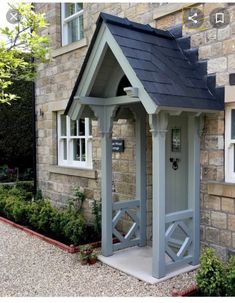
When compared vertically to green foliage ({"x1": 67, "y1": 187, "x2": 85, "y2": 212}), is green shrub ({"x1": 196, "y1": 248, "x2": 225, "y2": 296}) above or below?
below

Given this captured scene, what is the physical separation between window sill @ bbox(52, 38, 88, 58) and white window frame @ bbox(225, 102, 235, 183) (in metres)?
3.76

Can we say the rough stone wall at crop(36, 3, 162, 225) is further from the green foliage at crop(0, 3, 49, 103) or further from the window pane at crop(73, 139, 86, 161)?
the green foliage at crop(0, 3, 49, 103)

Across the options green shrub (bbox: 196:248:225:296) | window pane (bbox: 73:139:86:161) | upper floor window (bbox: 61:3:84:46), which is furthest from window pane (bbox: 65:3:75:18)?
green shrub (bbox: 196:248:225:296)

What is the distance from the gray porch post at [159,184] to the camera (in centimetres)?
445

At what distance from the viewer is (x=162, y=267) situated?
4586 millimetres

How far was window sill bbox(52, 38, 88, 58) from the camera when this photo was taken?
7347 mm

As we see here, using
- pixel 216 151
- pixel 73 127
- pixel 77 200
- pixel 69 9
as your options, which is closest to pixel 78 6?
pixel 69 9

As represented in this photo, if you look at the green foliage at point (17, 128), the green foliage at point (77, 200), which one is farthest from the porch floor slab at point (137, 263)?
the green foliage at point (17, 128)

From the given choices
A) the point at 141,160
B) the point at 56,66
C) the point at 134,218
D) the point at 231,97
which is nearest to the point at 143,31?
the point at 231,97

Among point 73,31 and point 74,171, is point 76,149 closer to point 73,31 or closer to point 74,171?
point 74,171

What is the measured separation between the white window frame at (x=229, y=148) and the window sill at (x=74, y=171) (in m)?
3.12

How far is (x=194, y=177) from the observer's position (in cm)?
503

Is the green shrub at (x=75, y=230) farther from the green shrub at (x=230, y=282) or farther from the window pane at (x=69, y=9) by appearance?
the window pane at (x=69, y=9)

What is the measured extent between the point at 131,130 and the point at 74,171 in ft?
7.18
